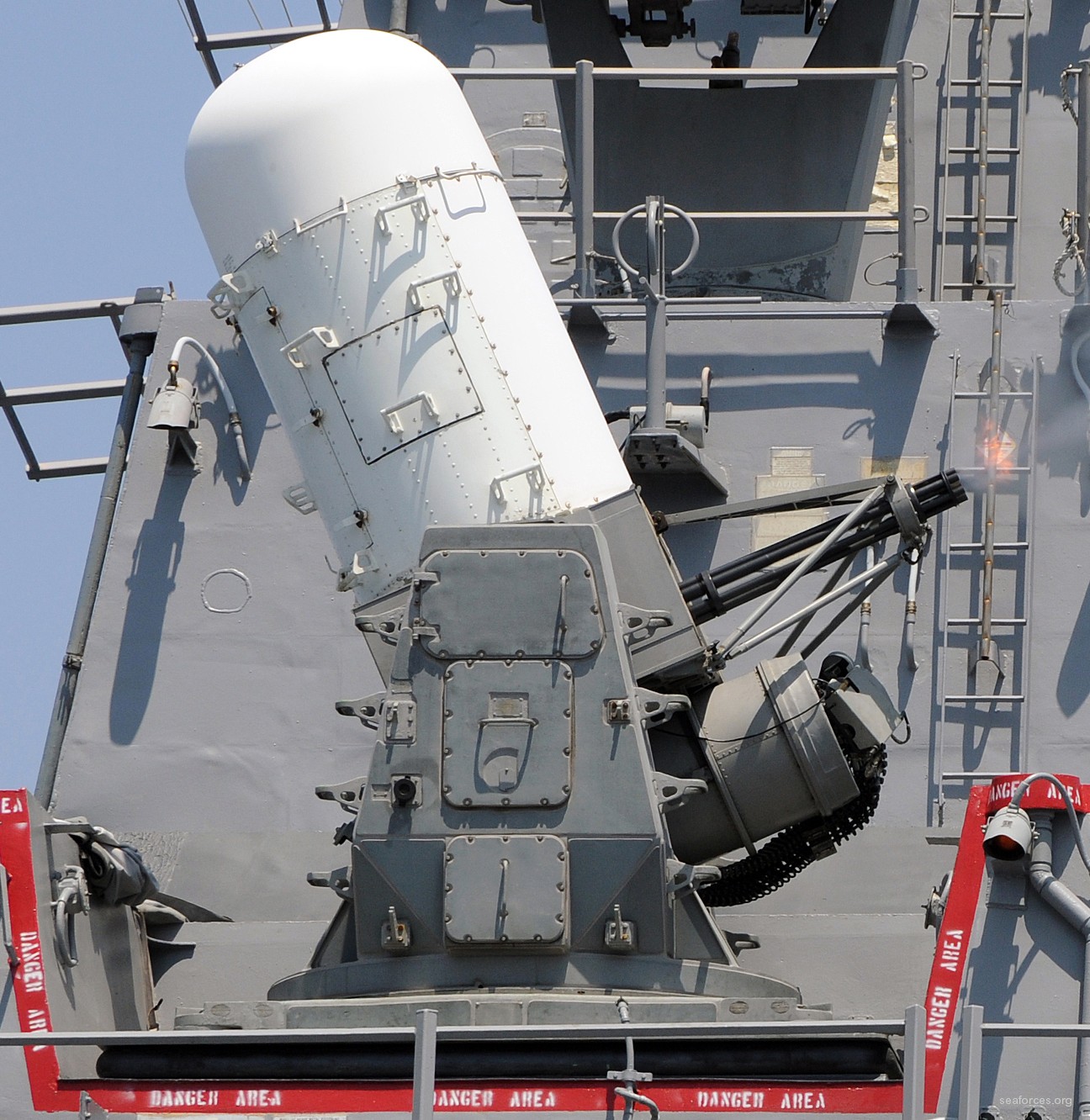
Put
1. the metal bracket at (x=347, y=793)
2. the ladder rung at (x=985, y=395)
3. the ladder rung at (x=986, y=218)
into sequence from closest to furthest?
the metal bracket at (x=347, y=793)
the ladder rung at (x=985, y=395)
the ladder rung at (x=986, y=218)

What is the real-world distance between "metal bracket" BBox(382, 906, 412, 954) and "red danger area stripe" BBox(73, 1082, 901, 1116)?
1.32 ft

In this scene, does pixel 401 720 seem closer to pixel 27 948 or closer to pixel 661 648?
pixel 661 648

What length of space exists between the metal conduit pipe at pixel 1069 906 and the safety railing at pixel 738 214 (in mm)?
3508

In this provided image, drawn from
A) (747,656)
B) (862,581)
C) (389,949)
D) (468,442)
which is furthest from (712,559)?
(389,949)

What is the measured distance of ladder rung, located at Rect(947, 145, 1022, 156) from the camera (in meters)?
10.5

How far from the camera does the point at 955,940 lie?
5.94 metres

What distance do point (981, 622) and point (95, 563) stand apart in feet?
10.8

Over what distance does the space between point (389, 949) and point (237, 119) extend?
7.60 feet

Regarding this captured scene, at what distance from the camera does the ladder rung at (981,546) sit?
8.76 metres

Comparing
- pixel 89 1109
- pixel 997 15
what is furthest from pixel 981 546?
pixel 89 1109

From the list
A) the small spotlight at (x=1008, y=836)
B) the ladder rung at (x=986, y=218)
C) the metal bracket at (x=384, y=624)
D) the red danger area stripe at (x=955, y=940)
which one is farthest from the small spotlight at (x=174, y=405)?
the small spotlight at (x=1008, y=836)

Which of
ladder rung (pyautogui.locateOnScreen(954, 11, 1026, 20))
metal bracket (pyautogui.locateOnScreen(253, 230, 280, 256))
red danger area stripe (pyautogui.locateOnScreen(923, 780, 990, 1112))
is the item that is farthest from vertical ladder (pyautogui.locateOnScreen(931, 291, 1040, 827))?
metal bracket (pyautogui.locateOnScreen(253, 230, 280, 256))

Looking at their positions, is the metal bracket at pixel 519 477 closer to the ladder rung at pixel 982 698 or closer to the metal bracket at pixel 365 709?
the metal bracket at pixel 365 709

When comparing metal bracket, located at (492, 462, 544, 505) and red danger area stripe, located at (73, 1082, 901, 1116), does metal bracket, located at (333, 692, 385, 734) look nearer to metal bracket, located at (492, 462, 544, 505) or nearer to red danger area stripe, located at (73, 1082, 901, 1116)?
metal bracket, located at (492, 462, 544, 505)
